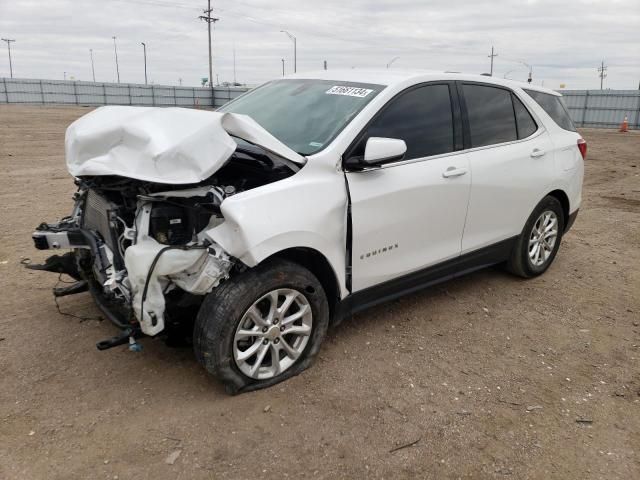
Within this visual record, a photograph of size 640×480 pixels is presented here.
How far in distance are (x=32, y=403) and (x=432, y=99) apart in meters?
3.28

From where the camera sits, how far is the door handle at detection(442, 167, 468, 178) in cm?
389

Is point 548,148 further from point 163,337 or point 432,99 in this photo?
point 163,337

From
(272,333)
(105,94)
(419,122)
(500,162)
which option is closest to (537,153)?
(500,162)

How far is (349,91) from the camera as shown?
3.76 m

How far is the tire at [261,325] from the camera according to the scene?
115 inches

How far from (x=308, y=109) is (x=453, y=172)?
1.15 m

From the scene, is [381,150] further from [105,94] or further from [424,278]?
[105,94]

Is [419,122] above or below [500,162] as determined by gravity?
above

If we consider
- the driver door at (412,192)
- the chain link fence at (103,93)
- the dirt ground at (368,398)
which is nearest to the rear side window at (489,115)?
the driver door at (412,192)

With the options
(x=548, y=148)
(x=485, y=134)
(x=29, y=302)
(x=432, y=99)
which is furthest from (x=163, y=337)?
(x=548, y=148)

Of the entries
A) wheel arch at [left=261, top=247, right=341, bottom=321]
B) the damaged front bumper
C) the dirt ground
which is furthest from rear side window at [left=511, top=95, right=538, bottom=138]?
the damaged front bumper

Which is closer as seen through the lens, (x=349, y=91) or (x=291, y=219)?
(x=291, y=219)

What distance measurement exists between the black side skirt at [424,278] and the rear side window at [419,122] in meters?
0.87

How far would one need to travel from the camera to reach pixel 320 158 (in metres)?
3.26
